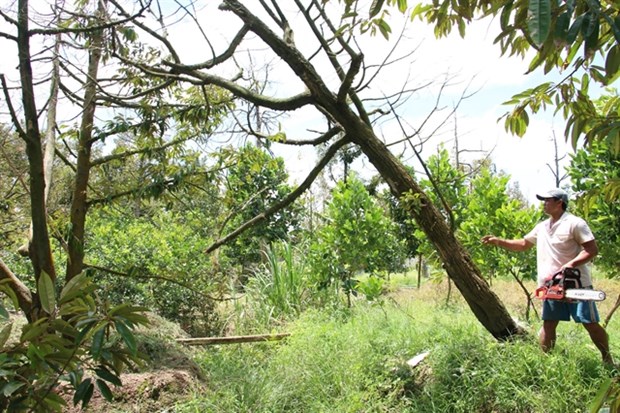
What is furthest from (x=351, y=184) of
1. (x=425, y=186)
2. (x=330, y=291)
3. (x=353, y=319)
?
(x=353, y=319)

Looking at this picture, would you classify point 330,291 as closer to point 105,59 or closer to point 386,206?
point 105,59

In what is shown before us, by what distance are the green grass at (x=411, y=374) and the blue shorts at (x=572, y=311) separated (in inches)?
10.6

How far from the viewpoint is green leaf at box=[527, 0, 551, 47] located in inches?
33.6

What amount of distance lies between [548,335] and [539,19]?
3.57m

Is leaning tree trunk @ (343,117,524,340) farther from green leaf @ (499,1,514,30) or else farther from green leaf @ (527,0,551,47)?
green leaf @ (527,0,551,47)

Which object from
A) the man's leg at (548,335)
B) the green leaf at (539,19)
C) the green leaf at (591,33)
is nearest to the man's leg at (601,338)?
the man's leg at (548,335)

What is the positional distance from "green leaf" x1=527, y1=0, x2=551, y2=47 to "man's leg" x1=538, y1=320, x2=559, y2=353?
350 centimetres

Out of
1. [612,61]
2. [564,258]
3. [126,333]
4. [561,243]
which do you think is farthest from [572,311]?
[126,333]

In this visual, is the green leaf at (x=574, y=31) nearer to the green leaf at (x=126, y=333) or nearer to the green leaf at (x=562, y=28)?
the green leaf at (x=562, y=28)

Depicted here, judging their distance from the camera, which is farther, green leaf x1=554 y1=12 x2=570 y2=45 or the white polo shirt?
the white polo shirt

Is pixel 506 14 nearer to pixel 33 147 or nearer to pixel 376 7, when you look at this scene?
pixel 376 7

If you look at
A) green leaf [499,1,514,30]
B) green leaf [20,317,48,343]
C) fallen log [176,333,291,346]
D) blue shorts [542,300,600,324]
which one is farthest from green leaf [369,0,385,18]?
fallen log [176,333,291,346]

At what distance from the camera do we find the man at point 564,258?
3.64 m

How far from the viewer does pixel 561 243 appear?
12.8ft
